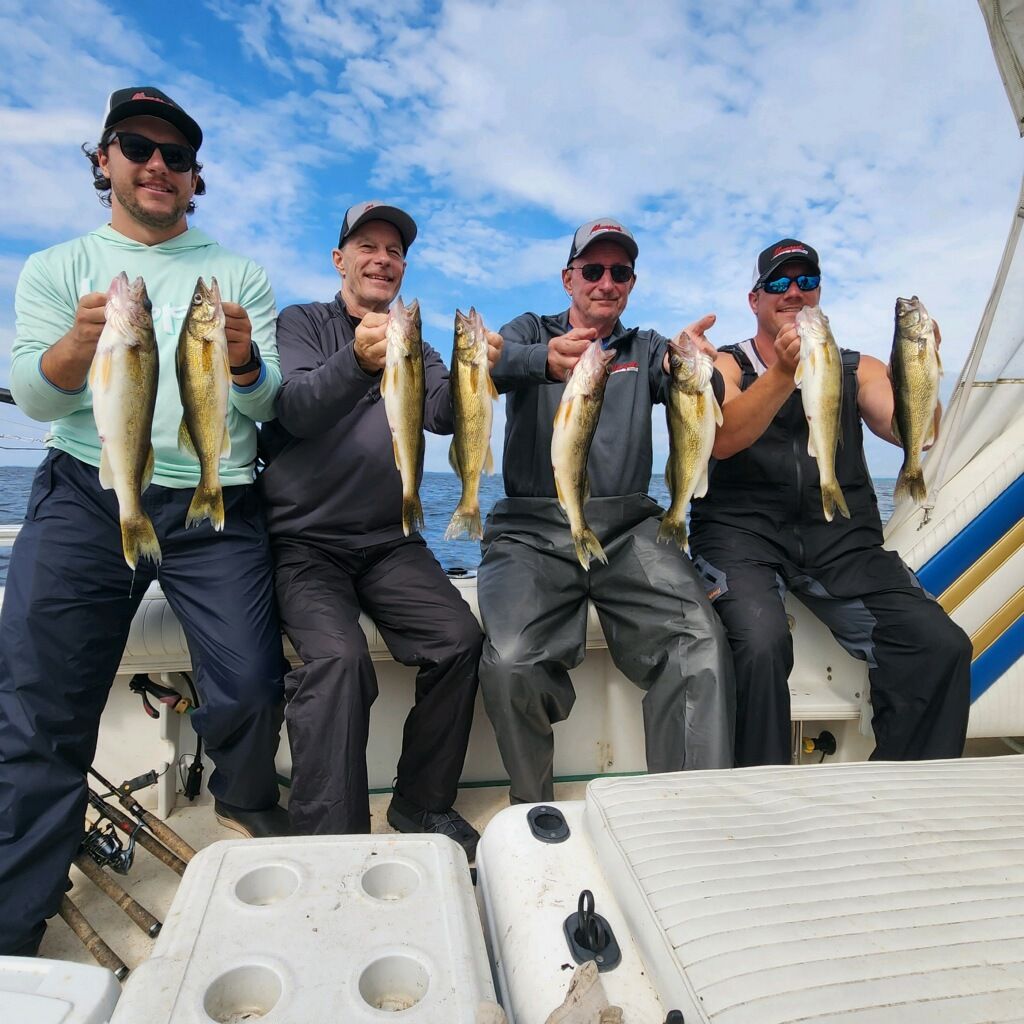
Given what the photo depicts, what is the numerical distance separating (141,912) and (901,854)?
235 cm

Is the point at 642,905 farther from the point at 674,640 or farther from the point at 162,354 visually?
the point at 162,354

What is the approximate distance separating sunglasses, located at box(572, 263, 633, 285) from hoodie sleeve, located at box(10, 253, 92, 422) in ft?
7.71

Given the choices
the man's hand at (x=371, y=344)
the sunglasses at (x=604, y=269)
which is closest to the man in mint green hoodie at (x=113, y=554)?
the man's hand at (x=371, y=344)

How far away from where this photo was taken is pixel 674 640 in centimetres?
307

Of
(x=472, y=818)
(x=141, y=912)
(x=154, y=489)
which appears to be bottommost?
(x=472, y=818)

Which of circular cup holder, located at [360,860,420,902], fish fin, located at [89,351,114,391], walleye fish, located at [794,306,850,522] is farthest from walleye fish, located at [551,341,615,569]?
circular cup holder, located at [360,860,420,902]

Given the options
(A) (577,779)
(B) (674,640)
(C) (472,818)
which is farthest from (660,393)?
(C) (472,818)

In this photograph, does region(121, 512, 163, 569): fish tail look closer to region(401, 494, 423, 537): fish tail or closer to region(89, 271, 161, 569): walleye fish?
region(89, 271, 161, 569): walleye fish

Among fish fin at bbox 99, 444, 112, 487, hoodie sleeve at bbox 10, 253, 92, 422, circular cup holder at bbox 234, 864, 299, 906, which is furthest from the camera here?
hoodie sleeve at bbox 10, 253, 92, 422

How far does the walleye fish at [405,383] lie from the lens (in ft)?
9.02

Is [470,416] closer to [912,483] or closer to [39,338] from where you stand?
[39,338]

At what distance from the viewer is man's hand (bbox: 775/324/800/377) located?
3160 millimetres

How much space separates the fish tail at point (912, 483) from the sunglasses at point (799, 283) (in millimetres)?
1081

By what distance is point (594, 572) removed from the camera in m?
3.39
